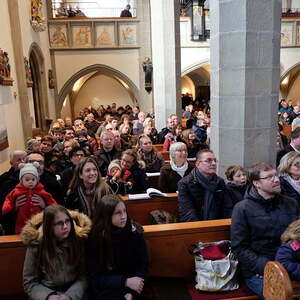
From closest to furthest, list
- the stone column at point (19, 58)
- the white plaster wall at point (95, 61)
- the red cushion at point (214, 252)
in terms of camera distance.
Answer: the red cushion at point (214, 252)
the stone column at point (19, 58)
the white plaster wall at point (95, 61)

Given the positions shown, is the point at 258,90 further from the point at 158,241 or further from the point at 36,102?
the point at 36,102

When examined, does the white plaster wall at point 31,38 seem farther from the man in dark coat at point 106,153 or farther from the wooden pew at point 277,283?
the wooden pew at point 277,283

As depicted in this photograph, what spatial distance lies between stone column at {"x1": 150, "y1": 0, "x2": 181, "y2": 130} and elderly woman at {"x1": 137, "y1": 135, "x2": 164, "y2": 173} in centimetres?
445

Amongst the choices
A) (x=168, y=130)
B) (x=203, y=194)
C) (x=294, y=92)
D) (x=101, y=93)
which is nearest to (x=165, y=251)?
(x=203, y=194)

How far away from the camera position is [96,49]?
13984 mm

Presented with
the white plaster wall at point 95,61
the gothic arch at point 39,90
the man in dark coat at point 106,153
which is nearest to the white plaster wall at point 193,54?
the white plaster wall at point 95,61

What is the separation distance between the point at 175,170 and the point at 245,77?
127 centimetres

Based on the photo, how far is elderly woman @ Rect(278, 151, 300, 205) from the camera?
2984 millimetres

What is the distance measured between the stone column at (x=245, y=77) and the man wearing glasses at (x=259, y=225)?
4.11 ft

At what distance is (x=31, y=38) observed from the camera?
10.8 metres

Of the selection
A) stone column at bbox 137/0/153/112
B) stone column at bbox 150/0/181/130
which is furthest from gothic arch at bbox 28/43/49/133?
stone column at bbox 150/0/181/130

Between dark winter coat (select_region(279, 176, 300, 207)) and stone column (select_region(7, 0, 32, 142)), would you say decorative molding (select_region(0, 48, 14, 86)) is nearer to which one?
stone column (select_region(7, 0, 32, 142))

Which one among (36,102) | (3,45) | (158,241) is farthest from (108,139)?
(36,102)

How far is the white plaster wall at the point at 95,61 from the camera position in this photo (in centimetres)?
1389
